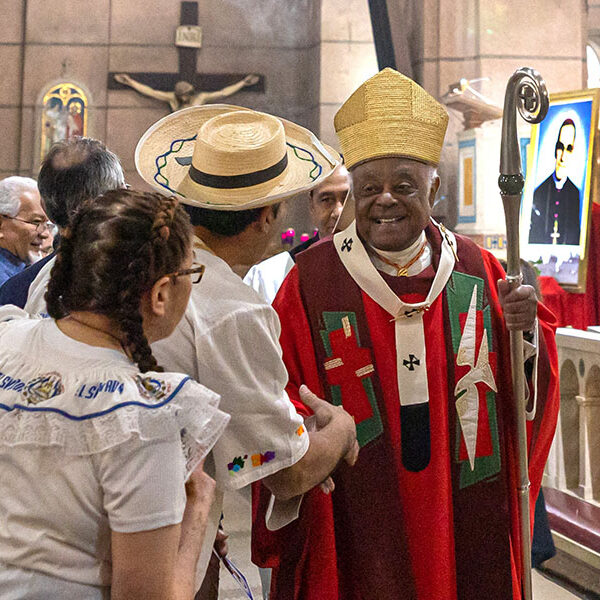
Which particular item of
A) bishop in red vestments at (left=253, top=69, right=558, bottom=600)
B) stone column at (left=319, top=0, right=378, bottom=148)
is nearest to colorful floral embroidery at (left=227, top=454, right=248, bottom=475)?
bishop in red vestments at (left=253, top=69, right=558, bottom=600)

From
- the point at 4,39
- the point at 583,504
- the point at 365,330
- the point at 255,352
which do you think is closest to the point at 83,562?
the point at 255,352

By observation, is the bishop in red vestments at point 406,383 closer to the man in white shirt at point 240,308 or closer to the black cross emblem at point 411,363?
the black cross emblem at point 411,363

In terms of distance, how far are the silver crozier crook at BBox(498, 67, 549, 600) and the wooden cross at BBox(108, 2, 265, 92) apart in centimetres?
904

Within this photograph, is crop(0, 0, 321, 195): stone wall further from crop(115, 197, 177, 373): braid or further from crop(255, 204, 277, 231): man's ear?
crop(115, 197, 177, 373): braid

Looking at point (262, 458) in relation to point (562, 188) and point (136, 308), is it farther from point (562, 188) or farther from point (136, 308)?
point (562, 188)

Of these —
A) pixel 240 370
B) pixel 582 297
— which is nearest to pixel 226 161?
pixel 240 370

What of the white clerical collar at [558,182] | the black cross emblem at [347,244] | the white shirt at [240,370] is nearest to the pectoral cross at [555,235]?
the white clerical collar at [558,182]

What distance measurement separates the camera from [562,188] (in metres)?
5.91

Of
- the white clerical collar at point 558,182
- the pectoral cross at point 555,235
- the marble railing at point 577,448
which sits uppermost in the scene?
the white clerical collar at point 558,182

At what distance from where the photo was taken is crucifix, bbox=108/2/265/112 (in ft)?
35.7

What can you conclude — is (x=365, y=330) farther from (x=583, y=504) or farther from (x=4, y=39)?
(x=4, y=39)

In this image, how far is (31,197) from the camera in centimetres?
383

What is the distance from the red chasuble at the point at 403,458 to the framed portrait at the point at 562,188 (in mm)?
3435

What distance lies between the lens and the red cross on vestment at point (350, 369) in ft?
8.01
